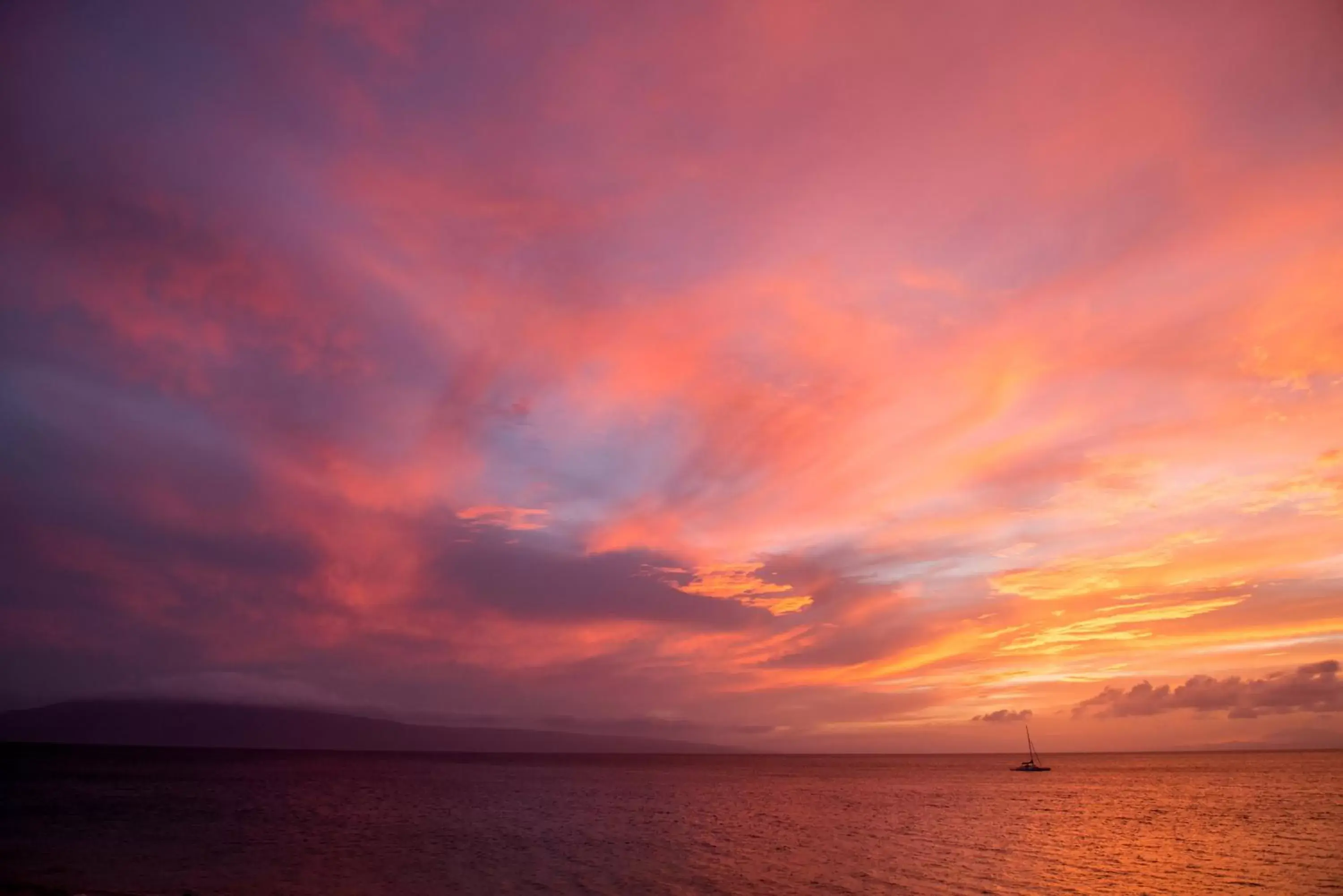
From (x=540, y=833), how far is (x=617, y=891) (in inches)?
1085

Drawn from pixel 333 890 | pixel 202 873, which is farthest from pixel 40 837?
pixel 333 890

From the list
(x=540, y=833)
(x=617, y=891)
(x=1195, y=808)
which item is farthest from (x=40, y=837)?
(x=1195, y=808)

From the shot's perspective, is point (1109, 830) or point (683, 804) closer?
point (1109, 830)

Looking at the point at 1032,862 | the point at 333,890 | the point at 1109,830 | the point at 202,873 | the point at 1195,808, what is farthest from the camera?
the point at 1195,808

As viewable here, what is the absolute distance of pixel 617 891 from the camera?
141 ft

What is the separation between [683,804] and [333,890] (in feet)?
238

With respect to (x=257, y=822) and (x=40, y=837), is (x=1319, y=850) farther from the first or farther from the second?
(x=40, y=837)

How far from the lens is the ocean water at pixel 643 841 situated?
45719 millimetres

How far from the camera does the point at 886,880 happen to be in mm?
47688

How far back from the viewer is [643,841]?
63812mm

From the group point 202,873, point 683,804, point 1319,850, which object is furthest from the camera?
point 683,804

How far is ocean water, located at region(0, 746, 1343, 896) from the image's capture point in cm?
4572

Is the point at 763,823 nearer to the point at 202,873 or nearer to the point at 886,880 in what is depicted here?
the point at 886,880

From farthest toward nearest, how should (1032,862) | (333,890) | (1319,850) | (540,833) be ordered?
(540,833)
(1319,850)
(1032,862)
(333,890)
